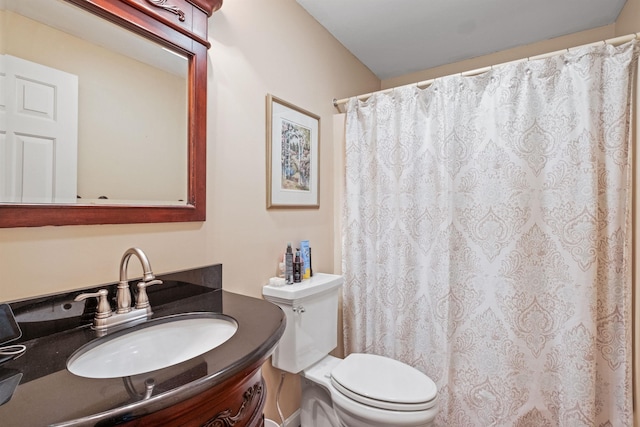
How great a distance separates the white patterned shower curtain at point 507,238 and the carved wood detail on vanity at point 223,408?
1.20 metres

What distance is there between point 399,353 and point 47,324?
1.67 m

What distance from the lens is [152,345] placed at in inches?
35.1

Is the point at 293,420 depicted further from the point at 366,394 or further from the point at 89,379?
the point at 89,379

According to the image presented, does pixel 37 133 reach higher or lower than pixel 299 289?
higher

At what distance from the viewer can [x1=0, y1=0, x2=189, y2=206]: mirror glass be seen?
2.61ft

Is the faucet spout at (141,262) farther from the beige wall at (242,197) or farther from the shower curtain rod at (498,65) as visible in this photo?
the shower curtain rod at (498,65)

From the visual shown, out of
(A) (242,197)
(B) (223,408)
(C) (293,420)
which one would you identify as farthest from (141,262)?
(C) (293,420)

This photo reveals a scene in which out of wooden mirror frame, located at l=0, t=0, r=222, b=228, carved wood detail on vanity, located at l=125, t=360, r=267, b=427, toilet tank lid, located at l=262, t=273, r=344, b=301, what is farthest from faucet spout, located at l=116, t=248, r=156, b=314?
toilet tank lid, located at l=262, t=273, r=344, b=301

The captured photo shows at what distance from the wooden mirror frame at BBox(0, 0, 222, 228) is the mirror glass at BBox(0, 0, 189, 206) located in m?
0.02

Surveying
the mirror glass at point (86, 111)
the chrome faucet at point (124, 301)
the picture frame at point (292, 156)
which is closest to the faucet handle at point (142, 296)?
the chrome faucet at point (124, 301)

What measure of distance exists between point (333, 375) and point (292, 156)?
3.71 feet

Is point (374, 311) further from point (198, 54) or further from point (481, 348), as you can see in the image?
point (198, 54)

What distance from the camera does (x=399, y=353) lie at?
1.85 metres

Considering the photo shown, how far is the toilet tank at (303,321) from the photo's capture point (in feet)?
4.82
